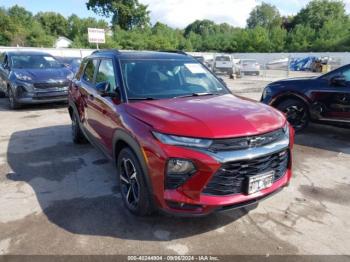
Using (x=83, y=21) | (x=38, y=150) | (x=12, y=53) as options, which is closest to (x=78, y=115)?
(x=38, y=150)

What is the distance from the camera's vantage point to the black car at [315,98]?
571 centimetres

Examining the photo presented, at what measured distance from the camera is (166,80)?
381cm

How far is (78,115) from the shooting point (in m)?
5.35

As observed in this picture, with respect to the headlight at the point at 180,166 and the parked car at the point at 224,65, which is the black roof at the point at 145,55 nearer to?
the headlight at the point at 180,166

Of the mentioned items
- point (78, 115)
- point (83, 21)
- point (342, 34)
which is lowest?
point (78, 115)

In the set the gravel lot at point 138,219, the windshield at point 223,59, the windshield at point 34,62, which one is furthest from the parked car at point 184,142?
the windshield at point 223,59

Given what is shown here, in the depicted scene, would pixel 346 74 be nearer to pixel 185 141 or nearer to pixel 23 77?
pixel 185 141

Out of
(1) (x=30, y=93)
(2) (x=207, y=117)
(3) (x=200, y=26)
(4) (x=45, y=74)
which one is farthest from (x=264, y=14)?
(2) (x=207, y=117)

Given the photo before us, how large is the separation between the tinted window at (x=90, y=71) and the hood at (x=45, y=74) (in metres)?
4.58

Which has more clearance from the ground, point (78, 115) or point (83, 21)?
point (83, 21)

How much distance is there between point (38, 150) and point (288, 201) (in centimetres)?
432

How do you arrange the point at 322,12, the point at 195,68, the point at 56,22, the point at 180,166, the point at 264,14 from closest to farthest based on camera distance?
1. the point at 180,166
2. the point at 195,68
3. the point at 322,12
4. the point at 56,22
5. the point at 264,14

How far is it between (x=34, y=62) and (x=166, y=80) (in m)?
7.85

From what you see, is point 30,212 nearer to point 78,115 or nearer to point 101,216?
point 101,216
